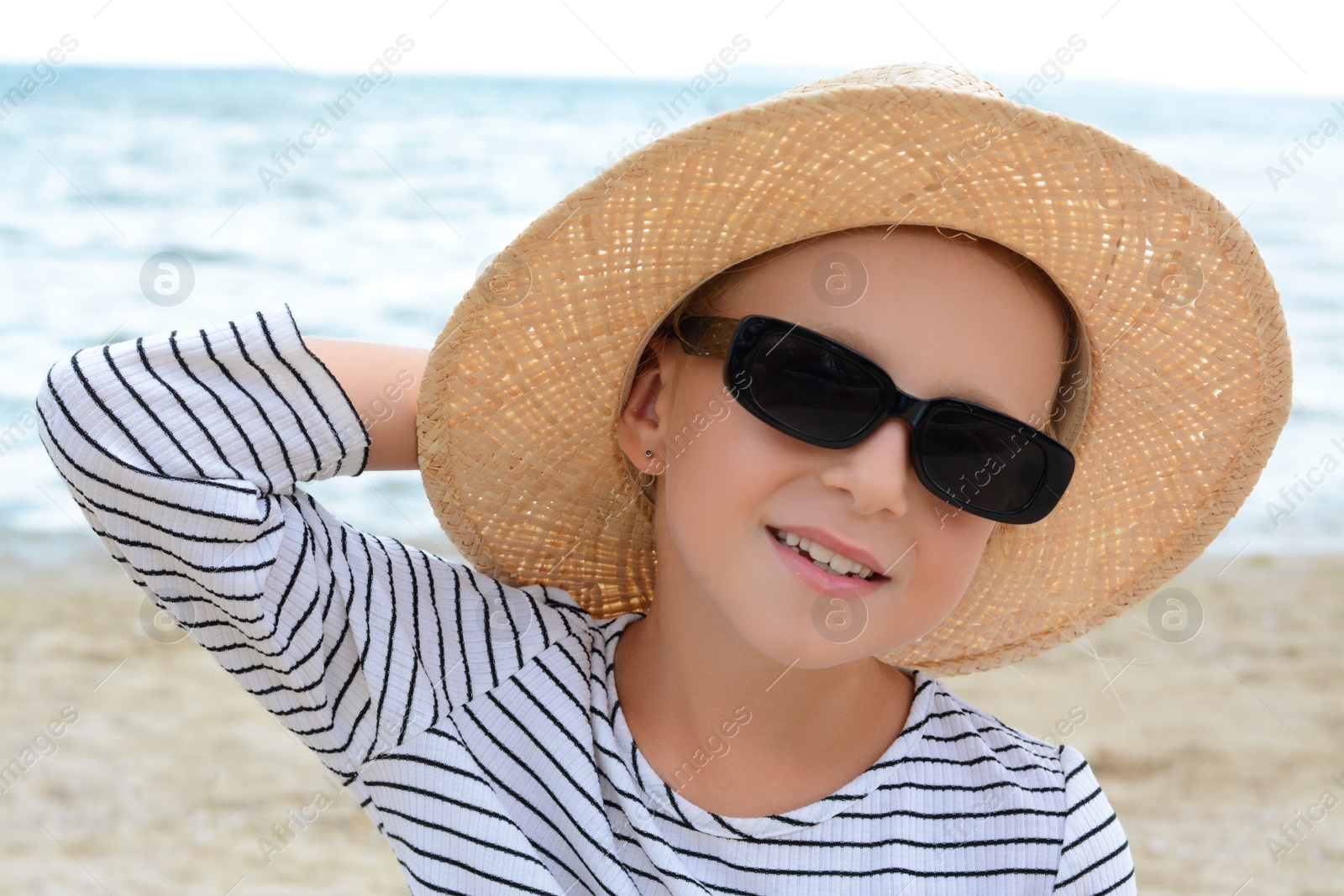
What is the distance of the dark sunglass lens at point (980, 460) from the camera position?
1434 millimetres

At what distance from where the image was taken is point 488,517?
1795 millimetres

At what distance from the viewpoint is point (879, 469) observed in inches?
56.6

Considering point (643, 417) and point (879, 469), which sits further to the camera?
point (643, 417)

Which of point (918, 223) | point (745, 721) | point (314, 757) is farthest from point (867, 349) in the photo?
point (314, 757)

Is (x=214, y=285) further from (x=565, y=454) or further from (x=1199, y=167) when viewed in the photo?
(x=1199, y=167)

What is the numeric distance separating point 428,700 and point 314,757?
7.81 feet

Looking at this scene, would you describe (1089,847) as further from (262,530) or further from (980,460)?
(262,530)

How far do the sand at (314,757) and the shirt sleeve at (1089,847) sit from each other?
174cm

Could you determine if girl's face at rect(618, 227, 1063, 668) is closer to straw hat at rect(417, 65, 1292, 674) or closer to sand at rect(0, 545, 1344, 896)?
straw hat at rect(417, 65, 1292, 674)

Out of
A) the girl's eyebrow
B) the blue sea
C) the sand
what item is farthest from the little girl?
the sand

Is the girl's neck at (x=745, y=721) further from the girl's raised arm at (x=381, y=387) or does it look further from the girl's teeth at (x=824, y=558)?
the girl's raised arm at (x=381, y=387)

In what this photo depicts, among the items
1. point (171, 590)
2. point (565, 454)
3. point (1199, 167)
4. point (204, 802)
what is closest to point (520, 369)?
point (565, 454)

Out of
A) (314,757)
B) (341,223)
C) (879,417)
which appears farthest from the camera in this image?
(341,223)

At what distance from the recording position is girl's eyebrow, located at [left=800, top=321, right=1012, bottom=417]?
4.74 feet
